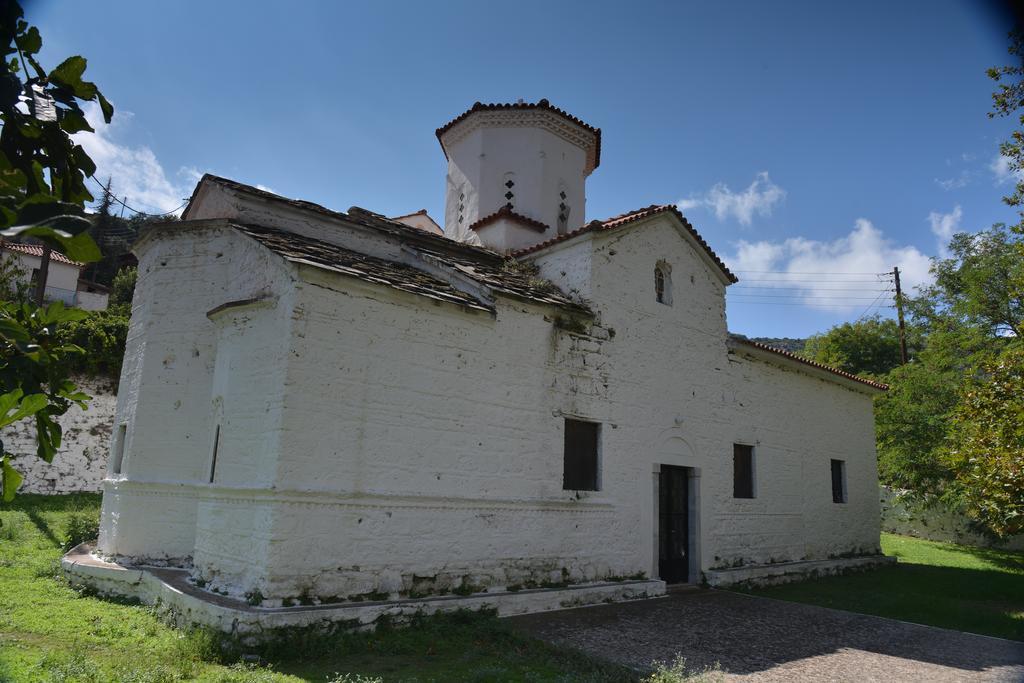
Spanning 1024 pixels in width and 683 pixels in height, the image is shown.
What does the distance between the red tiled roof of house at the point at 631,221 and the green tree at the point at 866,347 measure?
2998 cm

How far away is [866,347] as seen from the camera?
38.9 metres

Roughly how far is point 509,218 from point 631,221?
10.9 feet

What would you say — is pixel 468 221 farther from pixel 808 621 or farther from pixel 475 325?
pixel 808 621

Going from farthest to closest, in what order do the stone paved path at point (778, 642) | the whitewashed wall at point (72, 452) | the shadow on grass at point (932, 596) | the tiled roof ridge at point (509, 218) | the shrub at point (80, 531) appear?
A: 1. the whitewashed wall at point (72, 452)
2. the tiled roof ridge at point (509, 218)
3. the shrub at point (80, 531)
4. the shadow on grass at point (932, 596)
5. the stone paved path at point (778, 642)

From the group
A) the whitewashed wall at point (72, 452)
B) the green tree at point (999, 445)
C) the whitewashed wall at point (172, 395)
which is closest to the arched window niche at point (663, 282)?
the green tree at point (999, 445)

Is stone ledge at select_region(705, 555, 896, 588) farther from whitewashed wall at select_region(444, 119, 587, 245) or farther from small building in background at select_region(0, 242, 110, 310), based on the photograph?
small building in background at select_region(0, 242, 110, 310)

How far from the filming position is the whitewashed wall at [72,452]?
1642cm

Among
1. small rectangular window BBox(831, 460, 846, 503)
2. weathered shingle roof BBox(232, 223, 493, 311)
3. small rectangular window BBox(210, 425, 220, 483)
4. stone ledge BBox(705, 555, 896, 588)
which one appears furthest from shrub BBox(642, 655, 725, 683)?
small rectangular window BBox(831, 460, 846, 503)

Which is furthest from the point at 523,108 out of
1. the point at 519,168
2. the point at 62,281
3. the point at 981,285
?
the point at 62,281

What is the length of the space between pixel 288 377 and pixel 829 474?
1318cm

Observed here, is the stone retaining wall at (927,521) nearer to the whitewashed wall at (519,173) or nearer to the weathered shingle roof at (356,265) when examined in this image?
the whitewashed wall at (519,173)

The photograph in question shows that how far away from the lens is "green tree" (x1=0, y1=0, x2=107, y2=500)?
169cm

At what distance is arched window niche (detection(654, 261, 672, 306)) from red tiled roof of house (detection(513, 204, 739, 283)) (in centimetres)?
94

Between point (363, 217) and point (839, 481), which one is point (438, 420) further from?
point (839, 481)
